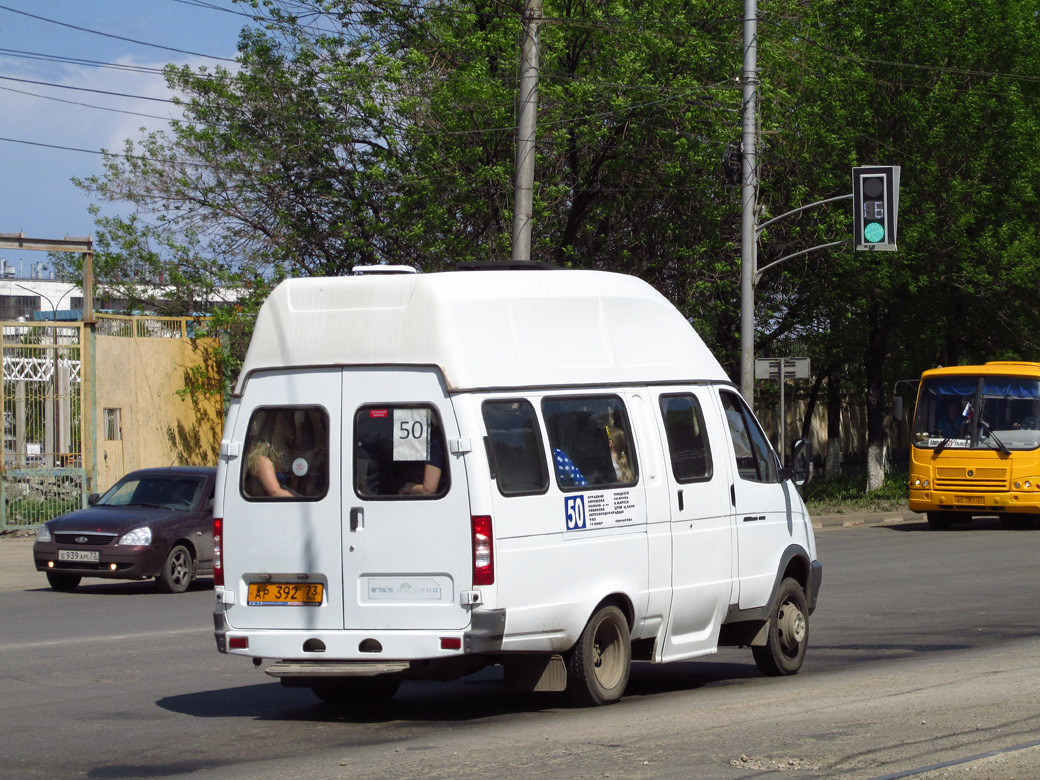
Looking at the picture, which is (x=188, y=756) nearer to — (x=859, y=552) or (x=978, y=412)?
(x=859, y=552)

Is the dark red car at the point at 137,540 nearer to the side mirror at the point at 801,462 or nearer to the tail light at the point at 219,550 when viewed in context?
the tail light at the point at 219,550

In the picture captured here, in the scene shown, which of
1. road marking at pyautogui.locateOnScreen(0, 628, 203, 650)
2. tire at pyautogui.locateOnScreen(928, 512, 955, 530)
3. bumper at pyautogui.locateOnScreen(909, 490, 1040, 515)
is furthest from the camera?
tire at pyautogui.locateOnScreen(928, 512, 955, 530)

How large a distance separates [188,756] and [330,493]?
1.67 m

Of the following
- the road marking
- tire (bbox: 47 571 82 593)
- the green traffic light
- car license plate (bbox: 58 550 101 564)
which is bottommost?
tire (bbox: 47 571 82 593)

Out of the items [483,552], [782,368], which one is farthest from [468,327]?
[782,368]

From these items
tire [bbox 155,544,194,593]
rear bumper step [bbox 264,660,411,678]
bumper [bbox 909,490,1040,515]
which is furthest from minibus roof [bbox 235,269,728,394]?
bumper [bbox 909,490,1040,515]

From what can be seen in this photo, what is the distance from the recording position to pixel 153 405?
26.3m

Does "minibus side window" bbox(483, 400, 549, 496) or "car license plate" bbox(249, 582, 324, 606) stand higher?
"minibus side window" bbox(483, 400, 549, 496)

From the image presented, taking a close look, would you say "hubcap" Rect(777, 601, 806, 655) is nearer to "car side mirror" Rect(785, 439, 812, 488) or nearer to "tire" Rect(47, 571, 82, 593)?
"car side mirror" Rect(785, 439, 812, 488)

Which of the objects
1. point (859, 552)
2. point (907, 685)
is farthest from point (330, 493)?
point (859, 552)

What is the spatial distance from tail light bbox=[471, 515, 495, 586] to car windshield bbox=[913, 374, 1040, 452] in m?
19.8

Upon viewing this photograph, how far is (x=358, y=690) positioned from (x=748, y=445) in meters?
3.27

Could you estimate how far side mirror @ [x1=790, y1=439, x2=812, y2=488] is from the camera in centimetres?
995

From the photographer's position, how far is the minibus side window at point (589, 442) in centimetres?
824
